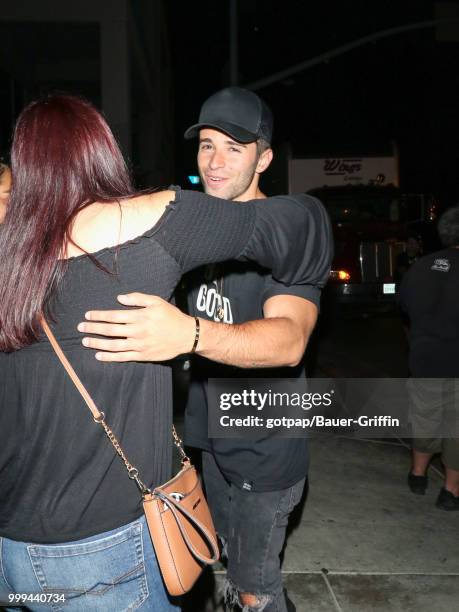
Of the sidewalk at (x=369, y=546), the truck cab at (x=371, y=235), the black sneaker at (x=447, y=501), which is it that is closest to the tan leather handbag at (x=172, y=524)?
the sidewalk at (x=369, y=546)

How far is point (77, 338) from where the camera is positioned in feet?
4.41

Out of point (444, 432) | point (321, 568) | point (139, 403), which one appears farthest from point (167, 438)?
point (444, 432)

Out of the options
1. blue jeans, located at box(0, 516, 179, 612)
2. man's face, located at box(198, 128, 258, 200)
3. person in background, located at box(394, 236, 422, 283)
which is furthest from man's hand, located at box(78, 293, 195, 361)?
person in background, located at box(394, 236, 422, 283)

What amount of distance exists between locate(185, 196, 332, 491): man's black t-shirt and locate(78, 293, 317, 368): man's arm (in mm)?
232

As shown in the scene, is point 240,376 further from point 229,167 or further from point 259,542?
point 229,167

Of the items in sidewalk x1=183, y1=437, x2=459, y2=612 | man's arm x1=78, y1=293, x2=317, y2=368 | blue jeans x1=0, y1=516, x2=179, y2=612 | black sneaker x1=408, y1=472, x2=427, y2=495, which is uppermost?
man's arm x1=78, y1=293, x2=317, y2=368

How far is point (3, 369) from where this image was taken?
1.40m

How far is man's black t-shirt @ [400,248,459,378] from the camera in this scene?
4.39 metres

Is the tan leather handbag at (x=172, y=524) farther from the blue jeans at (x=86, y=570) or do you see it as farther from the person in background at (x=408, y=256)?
the person in background at (x=408, y=256)

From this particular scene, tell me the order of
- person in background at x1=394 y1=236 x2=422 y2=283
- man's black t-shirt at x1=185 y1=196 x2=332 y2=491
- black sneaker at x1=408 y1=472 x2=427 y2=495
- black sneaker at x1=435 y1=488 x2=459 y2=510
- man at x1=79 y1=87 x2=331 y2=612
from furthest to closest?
person in background at x1=394 y1=236 x2=422 y2=283, black sneaker at x1=408 y1=472 x2=427 y2=495, black sneaker at x1=435 y1=488 x2=459 y2=510, man's black t-shirt at x1=185 y1=196 x2=332 y2=491, man at x1=79 y1=87 x2=331 y2=612

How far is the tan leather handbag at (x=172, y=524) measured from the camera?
4.40 ft

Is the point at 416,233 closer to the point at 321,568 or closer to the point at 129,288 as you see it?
the point at 321,568

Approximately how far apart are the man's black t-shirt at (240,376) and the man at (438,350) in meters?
2.33

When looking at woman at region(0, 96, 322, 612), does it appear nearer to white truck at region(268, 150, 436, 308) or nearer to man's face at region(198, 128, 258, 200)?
man's face at region(198, 128, 258, 200)
